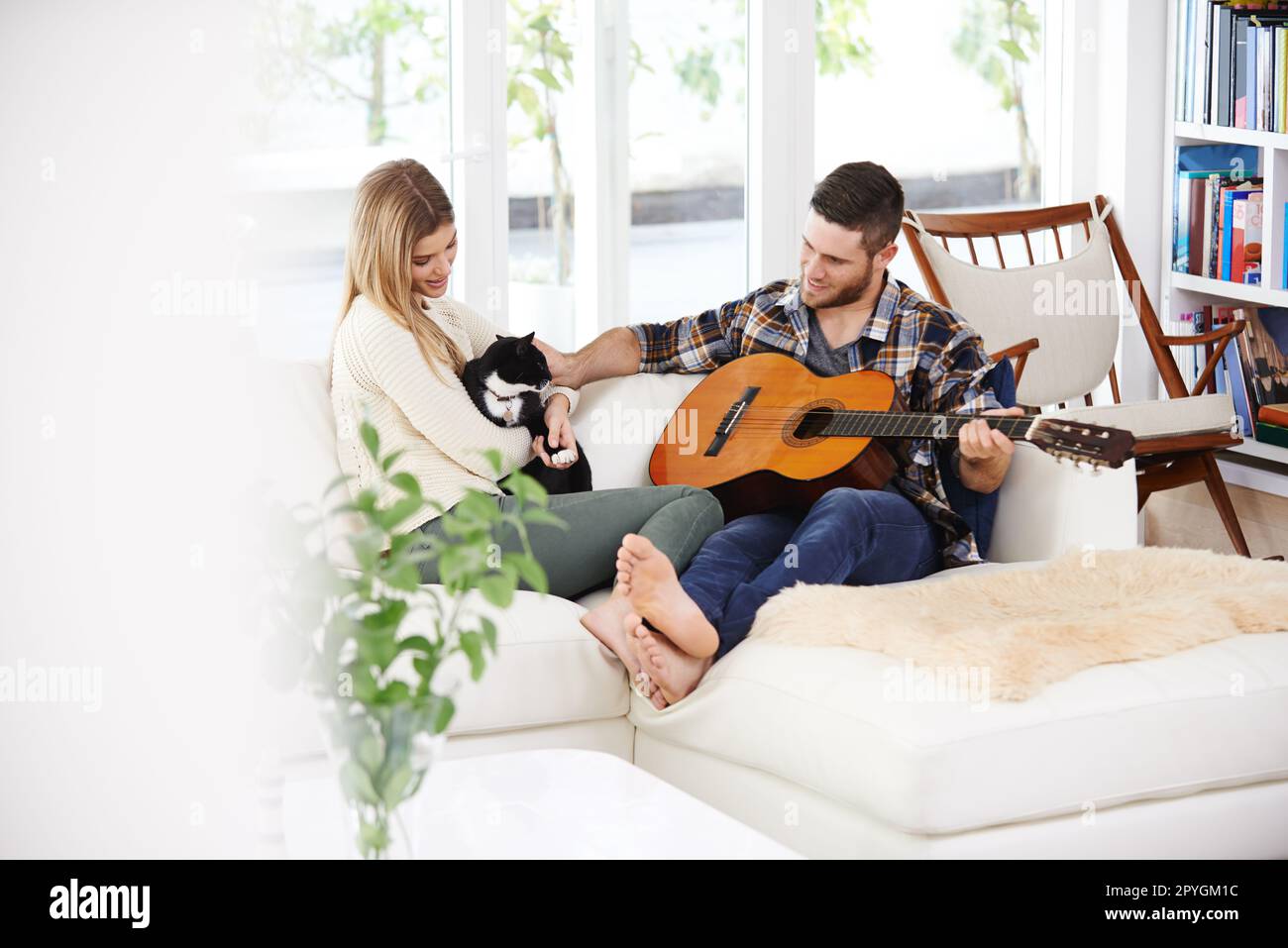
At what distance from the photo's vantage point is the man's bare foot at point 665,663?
2.03 meters

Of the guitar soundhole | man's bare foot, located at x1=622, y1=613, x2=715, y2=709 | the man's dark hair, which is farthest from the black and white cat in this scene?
the man's dark hair

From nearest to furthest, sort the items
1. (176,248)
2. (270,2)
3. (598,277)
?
1. (176,248)
2. (270,2)
3. (598,277)

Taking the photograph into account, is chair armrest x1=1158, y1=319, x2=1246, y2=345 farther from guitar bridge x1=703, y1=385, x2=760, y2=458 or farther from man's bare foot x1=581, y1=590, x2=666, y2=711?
man's bare foot x1=581, y1=590, x2=666, y2=711

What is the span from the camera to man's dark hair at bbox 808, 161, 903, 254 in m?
2.52

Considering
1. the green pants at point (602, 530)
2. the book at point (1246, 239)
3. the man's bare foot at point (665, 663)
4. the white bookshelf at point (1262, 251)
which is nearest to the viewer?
the man's bare foot at point (665, 663)

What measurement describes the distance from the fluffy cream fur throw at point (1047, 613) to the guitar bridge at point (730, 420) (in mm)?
463

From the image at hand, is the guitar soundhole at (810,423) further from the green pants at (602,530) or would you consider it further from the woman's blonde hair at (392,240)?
the woman's blonde hair at (392,240)

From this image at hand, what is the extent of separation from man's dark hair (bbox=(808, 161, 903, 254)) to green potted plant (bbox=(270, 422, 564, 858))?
1408 millimetres

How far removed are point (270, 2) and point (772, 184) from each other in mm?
1367

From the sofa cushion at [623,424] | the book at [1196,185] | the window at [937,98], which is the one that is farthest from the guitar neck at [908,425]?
the book at [1196,185]

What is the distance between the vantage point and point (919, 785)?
1.74 metres
